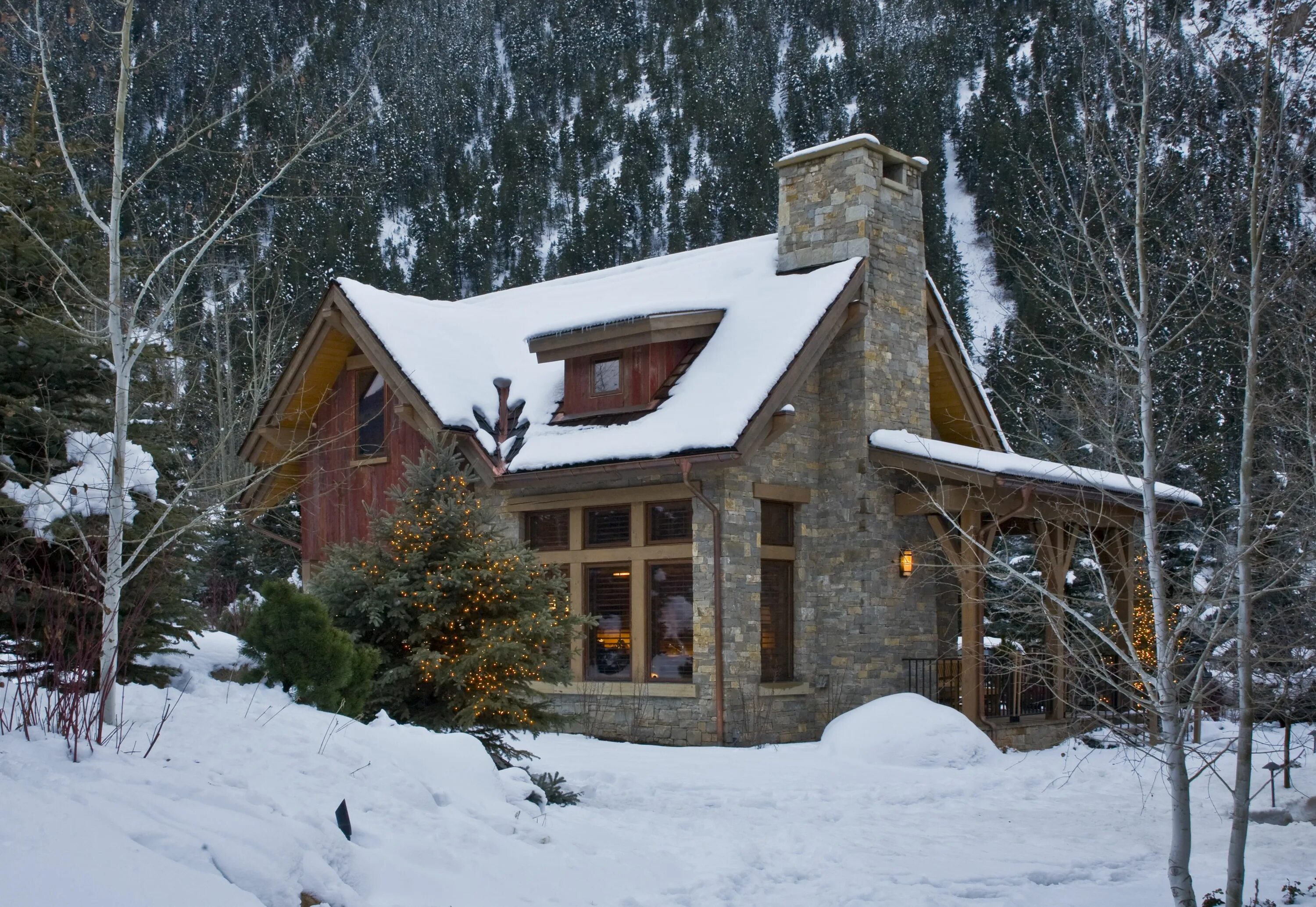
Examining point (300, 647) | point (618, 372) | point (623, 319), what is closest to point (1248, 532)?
point (300, 647)

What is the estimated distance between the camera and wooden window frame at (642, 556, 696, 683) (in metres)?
14.6

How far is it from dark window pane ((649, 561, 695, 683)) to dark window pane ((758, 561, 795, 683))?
928mm

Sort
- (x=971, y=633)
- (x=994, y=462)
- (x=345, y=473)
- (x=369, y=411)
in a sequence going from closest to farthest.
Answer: (x=994, y=462), (x=971, y=633), (x=369, y=411), (x=345, y=473)

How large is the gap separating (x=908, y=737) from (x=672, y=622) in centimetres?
313

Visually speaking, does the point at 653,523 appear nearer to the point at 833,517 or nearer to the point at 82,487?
the point at 833,517

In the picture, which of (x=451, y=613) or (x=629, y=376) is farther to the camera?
(x=629, y=376)

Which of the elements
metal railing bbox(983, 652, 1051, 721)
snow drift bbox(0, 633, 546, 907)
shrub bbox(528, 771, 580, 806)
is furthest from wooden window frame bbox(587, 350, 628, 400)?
snow drift bbox(0, 633, 546, 907)

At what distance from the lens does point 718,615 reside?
46.6ft

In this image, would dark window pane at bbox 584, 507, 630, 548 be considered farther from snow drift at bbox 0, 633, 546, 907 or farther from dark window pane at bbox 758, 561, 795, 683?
snow drift at bbox 0, 633, 546, 907

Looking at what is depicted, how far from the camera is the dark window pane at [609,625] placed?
15.3m

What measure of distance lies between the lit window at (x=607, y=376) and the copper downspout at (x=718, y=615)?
219 cm

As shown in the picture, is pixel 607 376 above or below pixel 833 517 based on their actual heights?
above

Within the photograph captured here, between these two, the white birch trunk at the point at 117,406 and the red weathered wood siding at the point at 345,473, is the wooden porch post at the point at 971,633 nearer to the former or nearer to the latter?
the red weathered wood siding at the point at 345,473

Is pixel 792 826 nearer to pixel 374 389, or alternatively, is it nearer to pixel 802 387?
pixel 802 387
